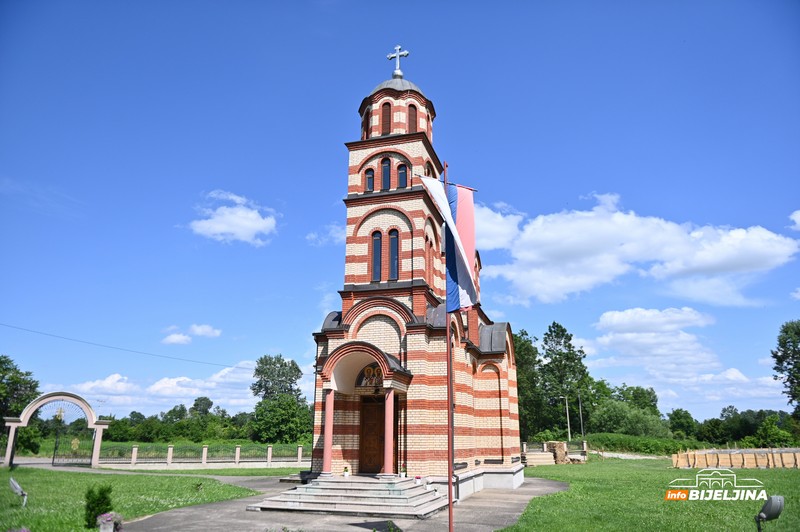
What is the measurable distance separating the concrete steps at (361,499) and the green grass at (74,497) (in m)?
3.16

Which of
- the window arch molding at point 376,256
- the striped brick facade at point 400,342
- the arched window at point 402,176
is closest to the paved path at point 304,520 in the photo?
the striped brick facade at point 400,342

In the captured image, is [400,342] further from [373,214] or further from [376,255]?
[373,214]

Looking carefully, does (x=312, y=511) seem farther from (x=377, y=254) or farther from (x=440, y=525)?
(x=377, y=254)

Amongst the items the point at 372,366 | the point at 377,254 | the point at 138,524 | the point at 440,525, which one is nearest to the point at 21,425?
the point at 138,524

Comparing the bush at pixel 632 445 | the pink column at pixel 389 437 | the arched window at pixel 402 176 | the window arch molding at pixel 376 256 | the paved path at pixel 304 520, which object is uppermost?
the arched window at pixel 402 176

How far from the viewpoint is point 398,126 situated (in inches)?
867

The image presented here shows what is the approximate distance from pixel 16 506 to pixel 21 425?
978cm

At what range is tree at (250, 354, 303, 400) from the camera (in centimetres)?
7912

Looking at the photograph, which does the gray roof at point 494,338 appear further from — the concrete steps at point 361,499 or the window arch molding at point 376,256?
the concrete steps at point 361,499

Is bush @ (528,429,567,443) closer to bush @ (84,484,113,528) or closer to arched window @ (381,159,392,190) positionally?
arched window @ (381,159,392,190)

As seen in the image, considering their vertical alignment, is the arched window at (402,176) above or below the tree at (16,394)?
above

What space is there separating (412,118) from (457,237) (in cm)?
1296

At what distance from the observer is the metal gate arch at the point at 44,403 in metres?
16.1

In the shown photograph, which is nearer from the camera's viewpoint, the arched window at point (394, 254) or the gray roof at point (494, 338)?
the arched window at point (394, 254)
